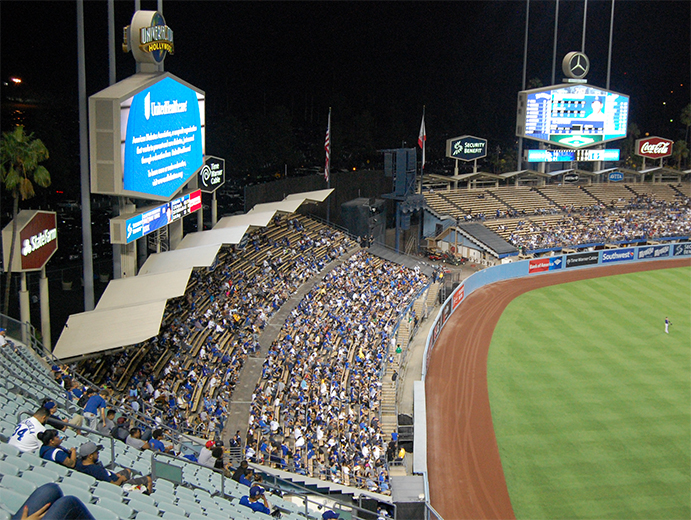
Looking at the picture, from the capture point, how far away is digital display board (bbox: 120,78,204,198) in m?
18.6

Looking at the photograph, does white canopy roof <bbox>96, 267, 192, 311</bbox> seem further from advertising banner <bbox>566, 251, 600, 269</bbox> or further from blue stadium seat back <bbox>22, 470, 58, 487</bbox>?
advertising banner <bbox>566, 251, 600, 269</bbox>

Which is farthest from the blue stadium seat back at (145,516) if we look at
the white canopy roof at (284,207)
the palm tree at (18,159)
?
the white canopy roof at (284,207)

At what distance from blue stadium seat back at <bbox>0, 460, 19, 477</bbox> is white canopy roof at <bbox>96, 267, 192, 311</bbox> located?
1044 cm

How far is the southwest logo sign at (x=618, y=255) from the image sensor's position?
47181 millimetres

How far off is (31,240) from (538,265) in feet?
113

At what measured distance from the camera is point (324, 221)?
4028cm

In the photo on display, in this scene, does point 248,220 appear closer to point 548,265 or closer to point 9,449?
point 9,449

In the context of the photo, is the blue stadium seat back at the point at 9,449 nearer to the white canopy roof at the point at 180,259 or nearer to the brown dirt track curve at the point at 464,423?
the white canopy roof at the point at 180,259

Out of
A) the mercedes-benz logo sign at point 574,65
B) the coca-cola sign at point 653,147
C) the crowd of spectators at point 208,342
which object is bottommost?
the crowd of spectators at point 208,342

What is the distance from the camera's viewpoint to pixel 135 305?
56.7 feet

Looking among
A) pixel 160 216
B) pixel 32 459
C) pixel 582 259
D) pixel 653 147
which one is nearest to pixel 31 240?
pixel 160 216

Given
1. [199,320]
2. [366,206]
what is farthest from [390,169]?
[199,320]

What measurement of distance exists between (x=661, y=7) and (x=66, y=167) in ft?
263

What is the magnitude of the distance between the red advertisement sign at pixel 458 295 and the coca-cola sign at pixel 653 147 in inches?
1270
